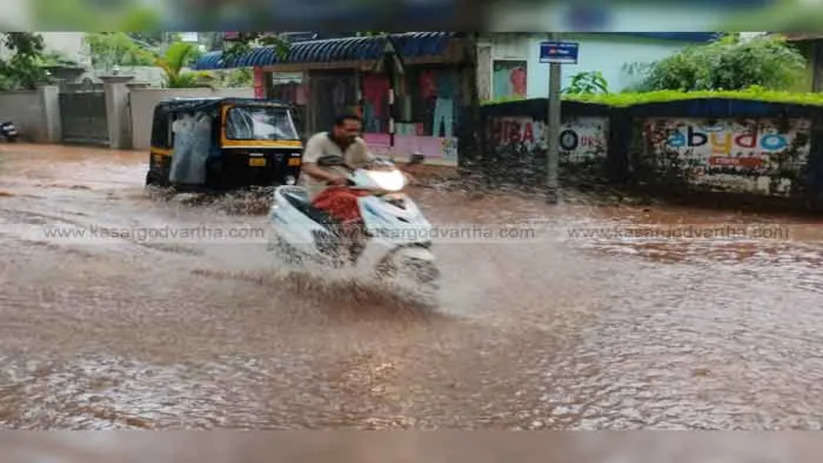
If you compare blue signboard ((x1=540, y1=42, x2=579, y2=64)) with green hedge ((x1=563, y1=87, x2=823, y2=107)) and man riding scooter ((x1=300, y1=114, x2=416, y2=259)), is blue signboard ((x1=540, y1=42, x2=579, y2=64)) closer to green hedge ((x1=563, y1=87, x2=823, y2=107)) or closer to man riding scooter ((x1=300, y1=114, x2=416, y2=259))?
green hedge ((x1=563, y1=87, x2=823, y2=107))

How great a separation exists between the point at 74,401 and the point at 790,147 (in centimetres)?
971

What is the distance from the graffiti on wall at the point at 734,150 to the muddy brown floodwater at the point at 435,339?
50.6 inches

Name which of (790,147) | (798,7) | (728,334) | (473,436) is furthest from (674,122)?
(798,7)

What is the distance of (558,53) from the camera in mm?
11328

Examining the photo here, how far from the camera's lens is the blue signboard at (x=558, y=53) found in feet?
36.5

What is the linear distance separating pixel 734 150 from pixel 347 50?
9.98 metres

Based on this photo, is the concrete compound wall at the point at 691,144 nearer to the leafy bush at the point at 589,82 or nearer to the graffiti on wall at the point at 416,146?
the leafy bush at the point at 589,82

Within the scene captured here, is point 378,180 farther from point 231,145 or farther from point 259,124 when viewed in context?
point 259,124

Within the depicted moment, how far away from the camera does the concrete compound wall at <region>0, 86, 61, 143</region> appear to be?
98.4ft

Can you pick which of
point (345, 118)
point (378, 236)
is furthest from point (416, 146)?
point (378, 236)

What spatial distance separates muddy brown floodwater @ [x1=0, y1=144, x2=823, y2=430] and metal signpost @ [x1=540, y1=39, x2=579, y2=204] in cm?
277

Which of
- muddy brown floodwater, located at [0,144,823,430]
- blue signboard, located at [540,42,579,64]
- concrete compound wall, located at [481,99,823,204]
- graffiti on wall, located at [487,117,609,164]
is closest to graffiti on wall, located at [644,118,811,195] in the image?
concrete compound wall, located at [481,99,823,204]

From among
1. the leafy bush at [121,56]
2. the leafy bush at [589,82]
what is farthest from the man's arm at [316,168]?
the leafy bush at [121,56]

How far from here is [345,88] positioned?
21.8 meters
